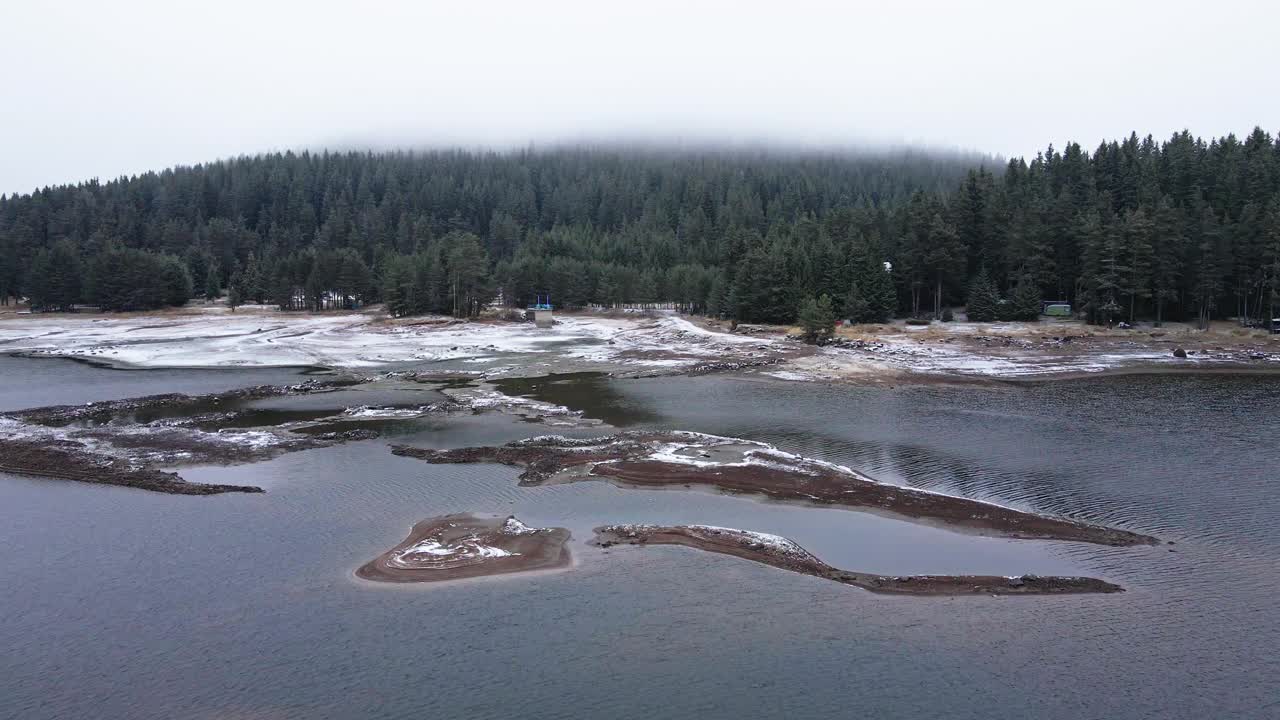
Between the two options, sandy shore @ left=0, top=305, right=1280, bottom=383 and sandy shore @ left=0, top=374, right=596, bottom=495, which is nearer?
sandy shore @ left=0, top=374, right=596, bottom=495

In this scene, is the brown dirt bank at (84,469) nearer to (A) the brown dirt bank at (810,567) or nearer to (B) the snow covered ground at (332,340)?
(A) the brown dirt bank at (810,567)

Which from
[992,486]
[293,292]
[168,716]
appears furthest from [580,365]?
[293,292]

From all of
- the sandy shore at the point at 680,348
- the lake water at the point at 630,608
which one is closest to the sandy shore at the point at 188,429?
the lake water at the point at 630,608

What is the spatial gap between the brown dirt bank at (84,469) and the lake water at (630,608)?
2.87ft

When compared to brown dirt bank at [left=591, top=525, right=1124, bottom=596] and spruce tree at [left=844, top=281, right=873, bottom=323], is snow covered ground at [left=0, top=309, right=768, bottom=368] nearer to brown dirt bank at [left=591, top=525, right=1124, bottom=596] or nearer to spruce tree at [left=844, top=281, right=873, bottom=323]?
spruce tree at [left=844, top=281, right=873, bottom=323]

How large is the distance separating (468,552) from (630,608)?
6076 millimetres

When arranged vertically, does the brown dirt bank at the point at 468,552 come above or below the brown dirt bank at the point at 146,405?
below

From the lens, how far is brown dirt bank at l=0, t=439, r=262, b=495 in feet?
102

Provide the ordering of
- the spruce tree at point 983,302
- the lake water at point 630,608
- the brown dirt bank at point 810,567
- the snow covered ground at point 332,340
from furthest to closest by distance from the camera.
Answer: the spruce tree at point 983,302, the snow covered ground at point 332,340, the brown dirt bank at point 810,567, the lake water at point 630,608

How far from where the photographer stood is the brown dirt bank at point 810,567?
68.5 feet

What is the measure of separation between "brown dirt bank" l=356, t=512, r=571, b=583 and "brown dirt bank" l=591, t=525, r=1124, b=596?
1809 mm

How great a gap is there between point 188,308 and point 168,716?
141 m

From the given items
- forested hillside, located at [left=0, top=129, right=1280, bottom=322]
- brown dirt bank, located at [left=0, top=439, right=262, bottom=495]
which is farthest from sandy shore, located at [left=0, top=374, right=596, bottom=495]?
forested hillside, located at [left=0, top=129, right=1280, bottom=322]

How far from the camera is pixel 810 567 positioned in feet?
74.2
